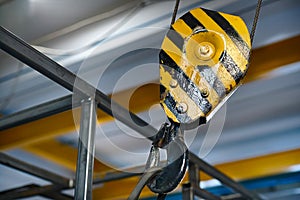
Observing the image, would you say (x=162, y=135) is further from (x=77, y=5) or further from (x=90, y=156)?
(x=77, y=5)

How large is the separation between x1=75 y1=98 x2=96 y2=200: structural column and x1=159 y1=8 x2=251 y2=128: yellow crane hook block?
433 mm

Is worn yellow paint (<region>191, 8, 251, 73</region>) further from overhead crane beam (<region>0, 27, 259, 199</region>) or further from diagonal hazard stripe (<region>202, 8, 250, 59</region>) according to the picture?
overhead crane beam (<region>0, 27, 259, 199</region>)

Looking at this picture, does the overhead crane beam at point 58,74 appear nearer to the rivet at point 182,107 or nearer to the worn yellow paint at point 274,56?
the rivet at point 182,107

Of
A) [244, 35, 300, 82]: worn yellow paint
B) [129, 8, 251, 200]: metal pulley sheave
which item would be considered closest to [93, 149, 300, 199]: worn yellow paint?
[244, 35, 300, 82]: worn yellow paint

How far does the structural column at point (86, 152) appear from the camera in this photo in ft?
3.39

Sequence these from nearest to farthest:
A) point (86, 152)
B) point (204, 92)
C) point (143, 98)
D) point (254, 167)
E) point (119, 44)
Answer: point (204, 92) < point (86, 152) < point (119, 44) < point (143, 98) < point (254, 167)

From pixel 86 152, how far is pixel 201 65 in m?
0.50

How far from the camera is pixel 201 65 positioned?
657 mm

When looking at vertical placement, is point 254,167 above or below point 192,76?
above

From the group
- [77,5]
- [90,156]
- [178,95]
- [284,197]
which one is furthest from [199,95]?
[284,197]

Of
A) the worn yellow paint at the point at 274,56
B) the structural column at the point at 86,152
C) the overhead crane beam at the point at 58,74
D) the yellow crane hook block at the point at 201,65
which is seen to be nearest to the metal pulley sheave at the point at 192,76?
the yellow crane hook block at the point at 201,65

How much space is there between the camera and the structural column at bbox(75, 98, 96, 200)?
1032 millimetres

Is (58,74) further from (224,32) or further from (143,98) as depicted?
(143,98)

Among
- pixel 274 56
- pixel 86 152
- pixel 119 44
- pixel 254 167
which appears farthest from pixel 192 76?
pixel 254 167
